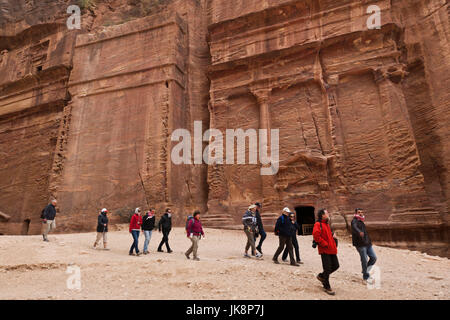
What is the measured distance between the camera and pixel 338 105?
42.8 feet

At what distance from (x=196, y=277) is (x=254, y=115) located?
396 inches

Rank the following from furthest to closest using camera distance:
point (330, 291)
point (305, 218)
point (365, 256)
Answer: point (305, 218) < point (365, 256) < point (330, 291)

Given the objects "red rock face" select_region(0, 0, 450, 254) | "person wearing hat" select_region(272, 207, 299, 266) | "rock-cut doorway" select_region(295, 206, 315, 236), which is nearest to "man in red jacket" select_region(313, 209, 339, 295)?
"person wearing hat" select_region(272, 207, 299, 266)

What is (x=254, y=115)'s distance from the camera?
567 inches

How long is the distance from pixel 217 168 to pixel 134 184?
3.88m

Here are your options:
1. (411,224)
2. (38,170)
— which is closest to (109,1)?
(38,170)

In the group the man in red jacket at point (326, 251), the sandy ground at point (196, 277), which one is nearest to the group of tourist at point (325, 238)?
the man in red jacket at point (326, 251)

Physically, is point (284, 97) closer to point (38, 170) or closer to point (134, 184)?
point (134, 184)

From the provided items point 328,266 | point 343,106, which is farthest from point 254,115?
point 328,266

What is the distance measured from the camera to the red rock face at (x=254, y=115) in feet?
38.6

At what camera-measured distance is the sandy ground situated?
4.65 m

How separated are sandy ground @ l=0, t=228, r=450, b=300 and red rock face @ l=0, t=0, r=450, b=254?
4300 mm

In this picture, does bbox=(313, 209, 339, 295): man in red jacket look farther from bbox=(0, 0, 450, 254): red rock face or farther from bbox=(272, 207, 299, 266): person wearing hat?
bbox=(0, 0, 450, 254): red rock face

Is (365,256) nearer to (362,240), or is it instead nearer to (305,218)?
(362,240)
